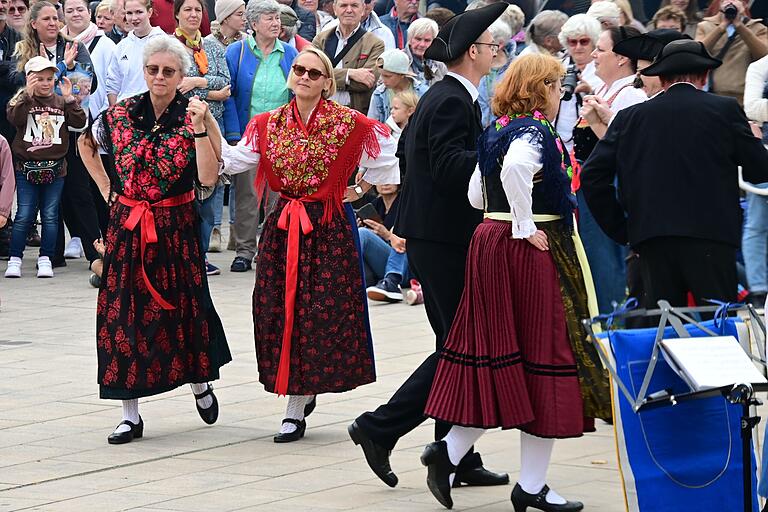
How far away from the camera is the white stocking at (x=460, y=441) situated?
240 inches

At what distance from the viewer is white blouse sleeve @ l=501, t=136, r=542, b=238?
5.77m

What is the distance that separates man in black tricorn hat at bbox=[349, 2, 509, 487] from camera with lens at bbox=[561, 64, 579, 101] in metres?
2.77

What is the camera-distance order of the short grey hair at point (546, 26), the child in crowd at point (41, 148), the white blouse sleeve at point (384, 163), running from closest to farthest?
the white blouse sleeve at point (384, 163) < the short grey hair at point (546, 26) < the child in crowd at point (41, 148)

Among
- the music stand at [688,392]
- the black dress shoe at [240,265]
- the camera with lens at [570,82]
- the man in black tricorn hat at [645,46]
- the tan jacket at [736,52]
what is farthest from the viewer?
the black dress shoe at [240,265]

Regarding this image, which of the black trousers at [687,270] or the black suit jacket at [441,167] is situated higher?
the black suit jacket at [441,167]

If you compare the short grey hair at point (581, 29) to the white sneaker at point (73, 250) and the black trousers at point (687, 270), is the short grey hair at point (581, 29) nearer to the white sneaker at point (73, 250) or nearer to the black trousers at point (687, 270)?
the black trousers at point (687, 270)

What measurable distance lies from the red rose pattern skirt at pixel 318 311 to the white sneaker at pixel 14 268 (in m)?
5.86

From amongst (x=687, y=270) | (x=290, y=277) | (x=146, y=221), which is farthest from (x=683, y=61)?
(x=146, y=221)

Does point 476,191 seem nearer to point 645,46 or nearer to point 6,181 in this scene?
point 645,46

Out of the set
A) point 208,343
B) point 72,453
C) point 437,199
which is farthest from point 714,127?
point 72,453

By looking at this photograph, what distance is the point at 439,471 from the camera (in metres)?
6.05

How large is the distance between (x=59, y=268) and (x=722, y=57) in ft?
19.6

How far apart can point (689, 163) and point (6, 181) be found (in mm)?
6018

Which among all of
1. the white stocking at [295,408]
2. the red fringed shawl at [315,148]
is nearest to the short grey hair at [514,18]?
the red fringed shawl at [315,148]
